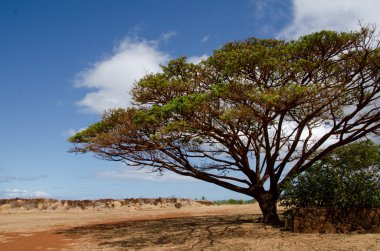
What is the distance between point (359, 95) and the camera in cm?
1648

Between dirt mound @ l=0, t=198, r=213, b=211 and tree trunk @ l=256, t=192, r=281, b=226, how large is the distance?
21.2 m

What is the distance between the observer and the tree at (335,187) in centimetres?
1480

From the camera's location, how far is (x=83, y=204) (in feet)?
128

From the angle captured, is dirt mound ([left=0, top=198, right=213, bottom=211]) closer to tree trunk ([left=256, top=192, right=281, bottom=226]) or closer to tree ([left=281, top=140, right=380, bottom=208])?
tree trunk ([left=256, top=192, right=281, bottom=226])

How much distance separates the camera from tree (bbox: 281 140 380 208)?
48.6ft

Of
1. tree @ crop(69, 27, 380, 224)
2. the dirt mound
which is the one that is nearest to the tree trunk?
tree @ crop(69, 27, 380, 224)

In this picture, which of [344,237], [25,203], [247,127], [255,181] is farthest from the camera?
[25,203]

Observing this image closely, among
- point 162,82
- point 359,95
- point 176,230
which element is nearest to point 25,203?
point 176,230

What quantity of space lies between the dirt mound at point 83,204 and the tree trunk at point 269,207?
69.5 feet

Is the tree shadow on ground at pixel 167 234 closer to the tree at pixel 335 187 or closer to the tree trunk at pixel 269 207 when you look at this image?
the tree trunk at pixel 269 207

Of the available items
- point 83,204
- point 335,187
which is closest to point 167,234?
point 335,187

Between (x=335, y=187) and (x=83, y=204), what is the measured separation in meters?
29.2

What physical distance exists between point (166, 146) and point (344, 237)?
785cm

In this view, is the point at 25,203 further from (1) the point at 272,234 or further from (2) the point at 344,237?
(2) the point at 344,237
